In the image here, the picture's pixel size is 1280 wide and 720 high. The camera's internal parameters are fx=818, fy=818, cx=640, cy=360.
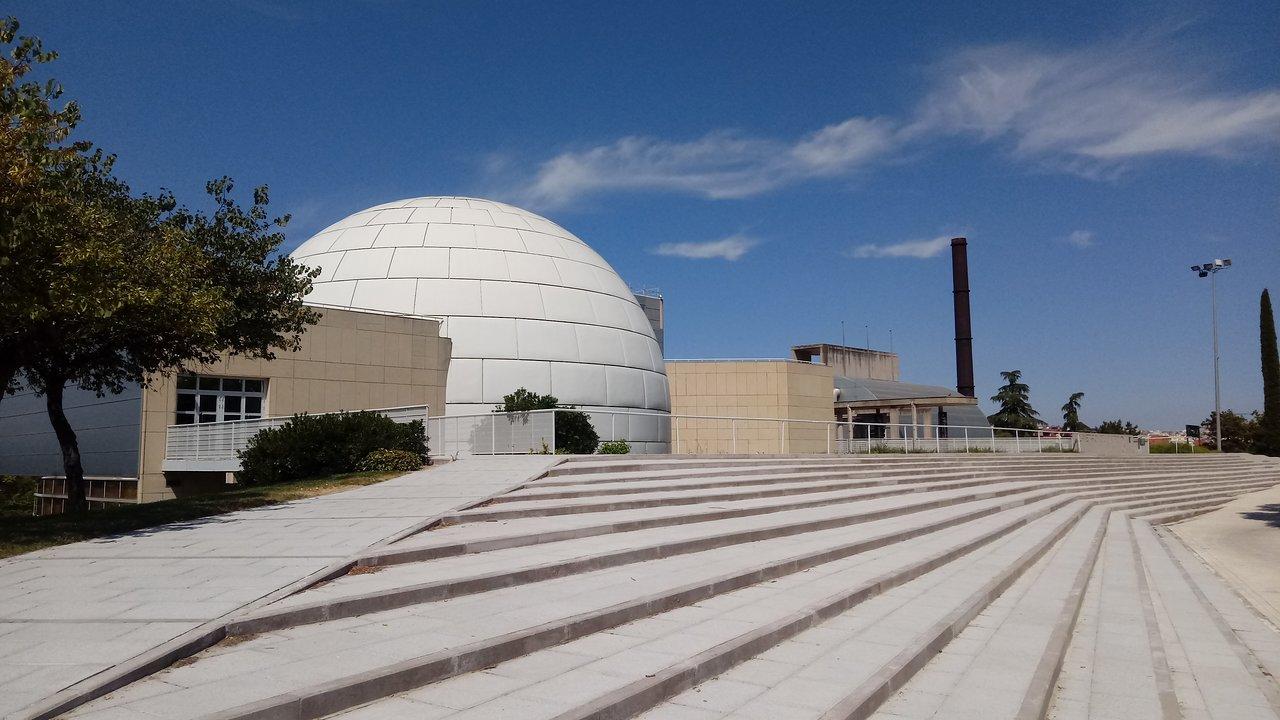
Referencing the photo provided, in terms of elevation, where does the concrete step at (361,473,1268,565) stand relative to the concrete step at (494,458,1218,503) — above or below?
below

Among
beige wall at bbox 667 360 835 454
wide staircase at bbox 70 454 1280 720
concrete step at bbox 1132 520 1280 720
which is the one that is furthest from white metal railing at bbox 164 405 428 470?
beige wall at bbox 667 360 835 454

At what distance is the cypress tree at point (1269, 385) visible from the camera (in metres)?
59.3

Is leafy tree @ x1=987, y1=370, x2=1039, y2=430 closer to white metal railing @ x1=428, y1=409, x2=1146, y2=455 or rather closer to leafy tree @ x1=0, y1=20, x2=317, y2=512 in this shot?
white metal railing @ x1=428, y1=409, x2=1146, y2=455

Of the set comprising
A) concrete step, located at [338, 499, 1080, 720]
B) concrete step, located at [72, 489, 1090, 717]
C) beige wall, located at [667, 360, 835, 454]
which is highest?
beige wall, located at [667, 360, 835, 454]

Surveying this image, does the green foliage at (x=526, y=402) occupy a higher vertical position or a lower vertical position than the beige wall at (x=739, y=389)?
lower

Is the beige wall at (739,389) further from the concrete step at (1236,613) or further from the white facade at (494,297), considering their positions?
the concrete step at (1236,613)

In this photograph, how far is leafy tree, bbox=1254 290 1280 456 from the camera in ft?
195

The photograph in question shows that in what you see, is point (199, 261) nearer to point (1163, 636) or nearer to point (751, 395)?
point (1163, 636)

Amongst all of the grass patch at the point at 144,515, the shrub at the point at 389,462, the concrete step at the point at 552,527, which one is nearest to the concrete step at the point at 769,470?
the concrete step at the point at 552,527

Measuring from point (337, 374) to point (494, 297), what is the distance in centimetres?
623

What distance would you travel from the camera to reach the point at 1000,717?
5.45 m

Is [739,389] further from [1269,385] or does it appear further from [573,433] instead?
[1269,385]

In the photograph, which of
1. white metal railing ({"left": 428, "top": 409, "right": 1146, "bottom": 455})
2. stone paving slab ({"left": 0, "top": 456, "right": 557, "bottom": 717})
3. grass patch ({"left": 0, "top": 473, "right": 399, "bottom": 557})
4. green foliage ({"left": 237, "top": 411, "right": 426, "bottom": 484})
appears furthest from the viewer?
white metal railing ({"left": 428, "top": 409, "right": 1146, "bottom": 455})

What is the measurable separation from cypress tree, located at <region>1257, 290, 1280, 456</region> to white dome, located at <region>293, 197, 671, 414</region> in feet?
168
